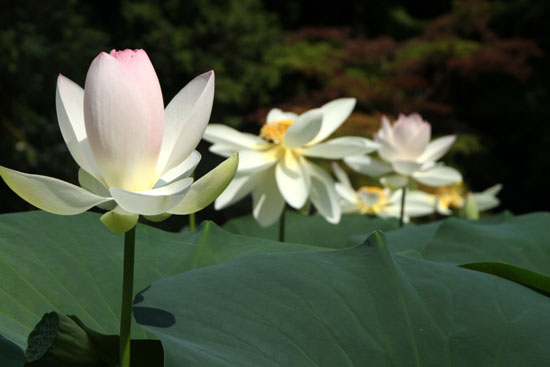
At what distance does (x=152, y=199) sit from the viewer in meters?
0.27

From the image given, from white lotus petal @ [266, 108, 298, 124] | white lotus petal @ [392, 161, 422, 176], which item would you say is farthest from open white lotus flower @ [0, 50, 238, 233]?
white lotus petal @ [392, 161, 422, 176]

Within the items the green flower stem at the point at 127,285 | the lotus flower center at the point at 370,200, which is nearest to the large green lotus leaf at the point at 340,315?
the green flower stem at the point at 127,285

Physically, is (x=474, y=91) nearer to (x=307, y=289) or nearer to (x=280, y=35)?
(x=280, y=35)

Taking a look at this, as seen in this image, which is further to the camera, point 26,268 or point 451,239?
point 451,239

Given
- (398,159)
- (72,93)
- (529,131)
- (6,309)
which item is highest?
(72,93)

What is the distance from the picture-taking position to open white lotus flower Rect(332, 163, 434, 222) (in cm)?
110

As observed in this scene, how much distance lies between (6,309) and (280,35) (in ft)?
17.1

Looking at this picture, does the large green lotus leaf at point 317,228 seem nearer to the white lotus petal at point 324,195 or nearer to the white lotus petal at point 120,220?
the white lotus petal at point 324,195

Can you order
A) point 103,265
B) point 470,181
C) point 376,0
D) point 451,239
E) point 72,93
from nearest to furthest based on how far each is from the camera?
1. point 72,93
2. point 103,265
3. point 451,239
4. point 470,181
5. point 376,0

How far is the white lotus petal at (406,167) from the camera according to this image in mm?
909

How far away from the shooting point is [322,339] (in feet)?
1.06

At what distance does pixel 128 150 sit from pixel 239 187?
469mm

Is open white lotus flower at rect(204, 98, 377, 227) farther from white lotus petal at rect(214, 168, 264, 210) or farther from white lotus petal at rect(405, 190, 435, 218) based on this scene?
white lotus petal at rect(405, 190, 435, 218)

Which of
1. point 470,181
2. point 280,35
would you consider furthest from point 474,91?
point 280,35
